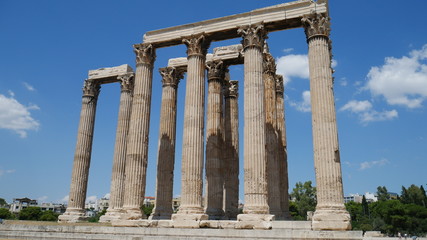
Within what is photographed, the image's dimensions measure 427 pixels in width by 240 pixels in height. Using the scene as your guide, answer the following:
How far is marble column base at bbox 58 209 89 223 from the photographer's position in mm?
32875

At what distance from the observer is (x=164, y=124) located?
3191 centimetres

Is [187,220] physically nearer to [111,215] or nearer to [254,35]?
[111,215]

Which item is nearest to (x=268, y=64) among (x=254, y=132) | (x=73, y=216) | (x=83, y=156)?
(x=254, y=132)

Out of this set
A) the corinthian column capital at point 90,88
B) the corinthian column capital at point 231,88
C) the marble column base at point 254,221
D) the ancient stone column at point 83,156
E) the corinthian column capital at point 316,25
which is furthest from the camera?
the corinthian column capital at point 90,88

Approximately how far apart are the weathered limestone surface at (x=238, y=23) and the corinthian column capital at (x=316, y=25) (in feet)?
1.51

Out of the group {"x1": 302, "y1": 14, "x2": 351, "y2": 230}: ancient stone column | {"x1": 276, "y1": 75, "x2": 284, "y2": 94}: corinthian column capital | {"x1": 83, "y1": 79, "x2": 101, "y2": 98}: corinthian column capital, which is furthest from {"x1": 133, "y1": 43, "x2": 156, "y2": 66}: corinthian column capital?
{"x1": 302, "y1": 14, "x2": 351, "y2": 230}: ancient stone column

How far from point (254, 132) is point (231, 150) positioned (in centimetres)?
918

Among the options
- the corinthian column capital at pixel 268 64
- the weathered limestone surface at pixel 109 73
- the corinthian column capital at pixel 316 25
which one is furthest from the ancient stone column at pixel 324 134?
the weathered limestone surface at pixel 109 73

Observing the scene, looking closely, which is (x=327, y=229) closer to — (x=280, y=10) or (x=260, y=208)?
(x=260, y=208)

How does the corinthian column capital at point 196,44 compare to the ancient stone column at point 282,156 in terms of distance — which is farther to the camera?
the ancient stone column at point 282,156

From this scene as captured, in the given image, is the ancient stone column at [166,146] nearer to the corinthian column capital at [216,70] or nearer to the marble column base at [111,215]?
the marble column base at [111,215]

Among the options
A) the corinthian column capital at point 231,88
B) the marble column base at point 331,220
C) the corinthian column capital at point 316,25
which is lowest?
the marble column base at point 331,220

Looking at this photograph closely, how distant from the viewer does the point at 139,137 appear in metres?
27.5

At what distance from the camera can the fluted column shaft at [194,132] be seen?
24438 millimetres
